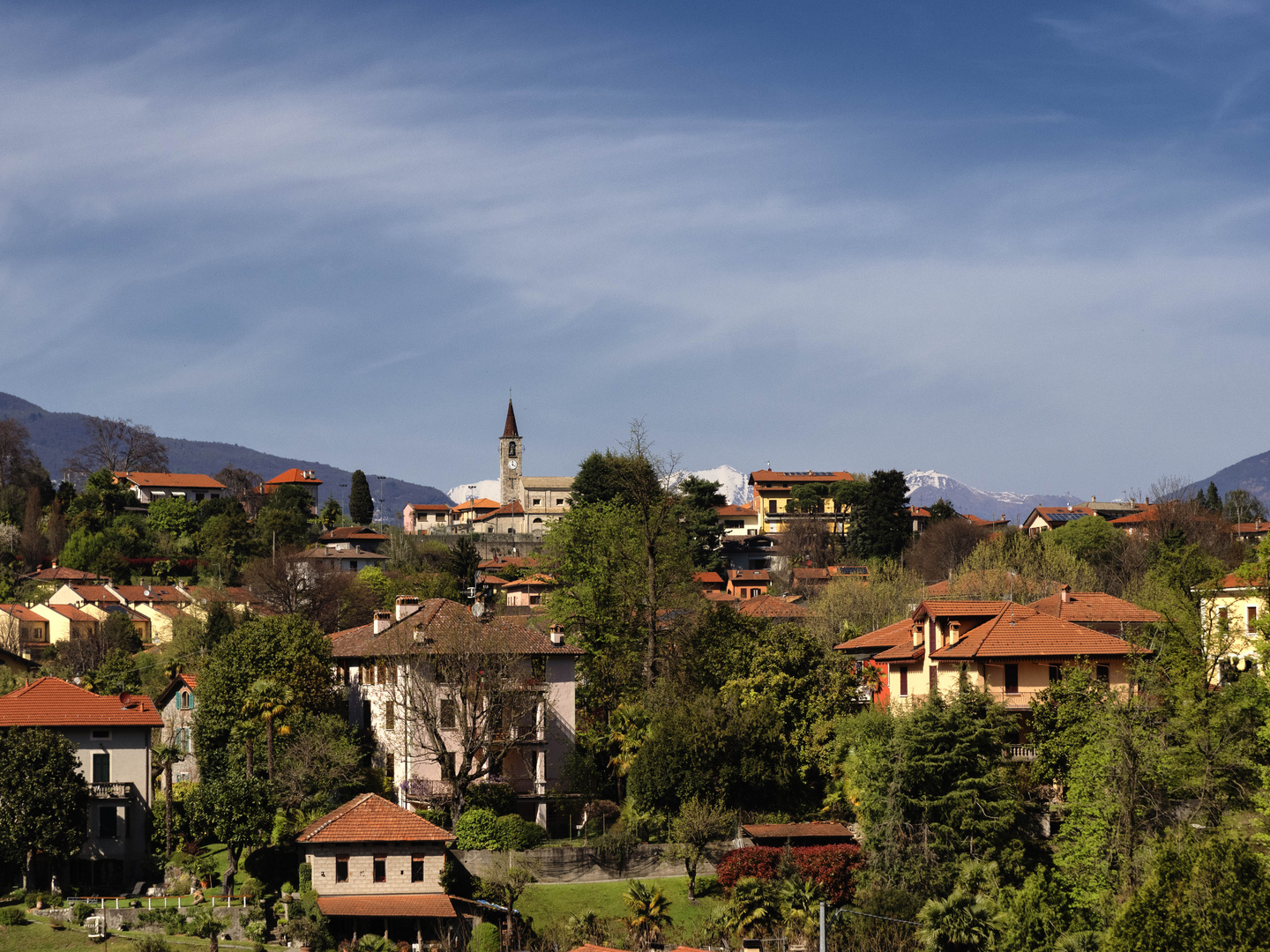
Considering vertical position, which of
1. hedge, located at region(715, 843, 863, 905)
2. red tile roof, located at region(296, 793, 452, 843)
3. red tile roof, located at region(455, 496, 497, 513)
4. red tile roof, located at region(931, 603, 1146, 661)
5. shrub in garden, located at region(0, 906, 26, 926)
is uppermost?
red tile roof, located at region(455, 496, 497, 513)

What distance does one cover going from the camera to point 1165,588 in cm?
6306

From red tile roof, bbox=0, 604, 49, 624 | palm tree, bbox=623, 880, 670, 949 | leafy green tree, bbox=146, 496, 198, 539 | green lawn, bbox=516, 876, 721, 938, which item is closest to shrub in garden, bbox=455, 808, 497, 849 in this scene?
green lawn, bbox=516, 876, 721, 938

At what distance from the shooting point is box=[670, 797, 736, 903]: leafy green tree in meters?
48.1

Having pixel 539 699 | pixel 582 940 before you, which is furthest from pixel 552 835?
pixel 582 940

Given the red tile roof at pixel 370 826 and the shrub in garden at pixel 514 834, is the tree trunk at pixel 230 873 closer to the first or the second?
the red tile roof at pixel 370 826

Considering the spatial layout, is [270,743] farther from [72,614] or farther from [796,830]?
[72,614]

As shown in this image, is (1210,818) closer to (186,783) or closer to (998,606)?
(998,606)

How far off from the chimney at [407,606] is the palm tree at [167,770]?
10801 millimetres

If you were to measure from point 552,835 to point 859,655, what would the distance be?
18060 millimetres

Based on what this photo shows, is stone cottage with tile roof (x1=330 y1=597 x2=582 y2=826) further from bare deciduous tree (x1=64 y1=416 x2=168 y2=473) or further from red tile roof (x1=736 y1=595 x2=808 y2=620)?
bare deciduous tree (x1=64 y1=416 x2=168 y2=473)

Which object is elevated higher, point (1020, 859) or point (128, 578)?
point (128, 578)

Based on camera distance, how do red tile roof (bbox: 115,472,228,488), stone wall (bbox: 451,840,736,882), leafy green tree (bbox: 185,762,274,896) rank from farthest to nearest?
red tile roof (bbox: 115,472,228,488) < stone wall (bbox: 451,840,736,882) < leafy green tree (bbox: 185,762,274,896)

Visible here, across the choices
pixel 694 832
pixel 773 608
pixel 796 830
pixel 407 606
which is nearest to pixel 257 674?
pixel 407 606

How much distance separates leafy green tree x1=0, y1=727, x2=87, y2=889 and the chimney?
15818mm
